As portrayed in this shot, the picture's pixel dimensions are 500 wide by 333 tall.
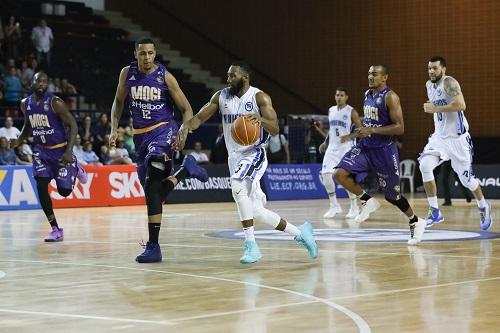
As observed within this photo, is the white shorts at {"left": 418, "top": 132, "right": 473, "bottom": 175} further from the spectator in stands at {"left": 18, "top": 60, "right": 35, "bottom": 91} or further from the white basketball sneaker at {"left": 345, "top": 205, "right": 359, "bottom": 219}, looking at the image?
the spectator in stands at {"left": 18, "top": 60, "right": 35, "bottom": 91}

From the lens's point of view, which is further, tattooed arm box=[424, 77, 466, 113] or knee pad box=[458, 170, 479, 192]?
knee pad box=[458, 170, 479, 192]

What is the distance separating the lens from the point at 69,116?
1266cm

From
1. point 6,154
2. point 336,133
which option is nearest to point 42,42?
point 6,154

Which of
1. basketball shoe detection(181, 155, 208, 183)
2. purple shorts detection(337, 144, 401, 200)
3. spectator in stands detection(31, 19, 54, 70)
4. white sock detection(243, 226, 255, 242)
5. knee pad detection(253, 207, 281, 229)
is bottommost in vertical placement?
white sock detection(243, 226, 255, 242)

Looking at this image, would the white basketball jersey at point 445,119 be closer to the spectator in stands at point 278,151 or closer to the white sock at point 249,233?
the white sock at point 249,233

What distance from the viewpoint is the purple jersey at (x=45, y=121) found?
500 inches

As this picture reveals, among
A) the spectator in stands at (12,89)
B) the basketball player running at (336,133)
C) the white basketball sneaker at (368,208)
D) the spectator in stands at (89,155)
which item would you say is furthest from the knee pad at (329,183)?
the spectator in stands at (12,89)

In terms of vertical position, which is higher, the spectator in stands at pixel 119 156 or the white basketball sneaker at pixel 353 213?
the spectator in stands at pixel 119 156

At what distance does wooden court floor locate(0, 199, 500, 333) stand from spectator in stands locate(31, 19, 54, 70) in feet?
44.6

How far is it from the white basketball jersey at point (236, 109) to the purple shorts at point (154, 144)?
1.81 ft

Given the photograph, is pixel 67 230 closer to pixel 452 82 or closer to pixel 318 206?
pixel 452 82

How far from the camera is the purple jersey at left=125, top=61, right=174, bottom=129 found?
10.1 m

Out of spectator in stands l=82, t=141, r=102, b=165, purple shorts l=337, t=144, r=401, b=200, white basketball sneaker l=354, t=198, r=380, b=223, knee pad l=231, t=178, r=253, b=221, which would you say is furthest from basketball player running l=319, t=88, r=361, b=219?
knee pad l=231, t=178, r=253, b=221

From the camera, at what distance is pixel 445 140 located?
1460cm
